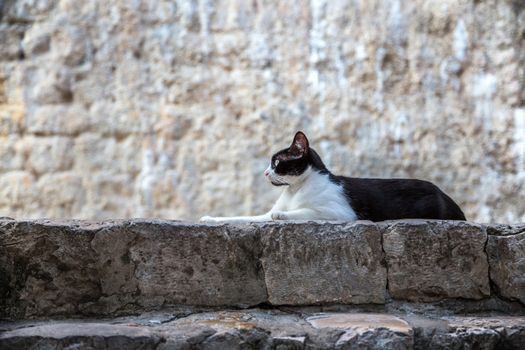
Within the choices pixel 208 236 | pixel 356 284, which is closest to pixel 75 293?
pixel 208 236

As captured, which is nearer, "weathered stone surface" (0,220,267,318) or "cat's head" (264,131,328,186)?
"weathered stone surface" (0,220,267,318)

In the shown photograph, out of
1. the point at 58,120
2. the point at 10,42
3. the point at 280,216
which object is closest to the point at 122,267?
the point at 280,216

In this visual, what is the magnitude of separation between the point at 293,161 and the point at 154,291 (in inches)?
38.7

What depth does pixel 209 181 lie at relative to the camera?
6.93 meters

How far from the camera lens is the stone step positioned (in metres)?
2.78

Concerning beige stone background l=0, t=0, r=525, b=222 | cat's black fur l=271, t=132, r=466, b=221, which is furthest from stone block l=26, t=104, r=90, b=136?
cat's black fur l=271, t=132, r=466, b=221

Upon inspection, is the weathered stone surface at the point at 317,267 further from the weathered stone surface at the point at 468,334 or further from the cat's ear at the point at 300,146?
the cat's ear at the point at 300,146

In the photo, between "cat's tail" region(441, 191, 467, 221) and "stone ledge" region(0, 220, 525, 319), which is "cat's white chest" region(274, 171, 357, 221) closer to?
"stone ledge" region(0, 220, 525, 319)

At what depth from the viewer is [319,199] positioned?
367 centimetres

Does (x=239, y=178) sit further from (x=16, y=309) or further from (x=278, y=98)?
(x=16, y=309)

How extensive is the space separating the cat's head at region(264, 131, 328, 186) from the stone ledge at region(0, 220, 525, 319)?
58 cm

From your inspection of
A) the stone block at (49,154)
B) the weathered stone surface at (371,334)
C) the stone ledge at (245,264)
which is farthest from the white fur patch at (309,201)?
the stone block at (49,154)

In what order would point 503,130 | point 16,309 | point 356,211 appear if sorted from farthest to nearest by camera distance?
point 503,130, point 356,211, point 16,309

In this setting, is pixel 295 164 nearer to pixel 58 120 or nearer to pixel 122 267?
pixel 122 267
